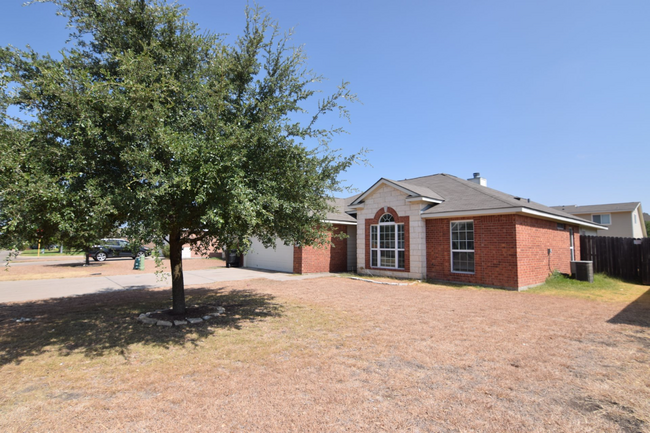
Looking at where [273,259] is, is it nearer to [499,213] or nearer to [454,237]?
[454,237]

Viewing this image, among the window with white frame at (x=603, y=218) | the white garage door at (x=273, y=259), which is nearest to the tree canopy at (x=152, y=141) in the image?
the white garage door at (x=273, y=259)

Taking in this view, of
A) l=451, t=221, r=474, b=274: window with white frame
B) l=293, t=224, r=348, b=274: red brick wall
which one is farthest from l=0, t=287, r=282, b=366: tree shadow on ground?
l=451, t=221, r=474, b=274: window with white frame

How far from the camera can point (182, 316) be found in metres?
7.62

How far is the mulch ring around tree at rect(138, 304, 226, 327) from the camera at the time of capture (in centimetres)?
723

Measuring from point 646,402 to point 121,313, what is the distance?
980 cm

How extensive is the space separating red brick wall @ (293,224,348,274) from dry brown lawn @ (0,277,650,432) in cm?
824

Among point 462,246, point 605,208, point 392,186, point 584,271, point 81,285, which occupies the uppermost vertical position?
point 605,208

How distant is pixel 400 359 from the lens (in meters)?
5.18

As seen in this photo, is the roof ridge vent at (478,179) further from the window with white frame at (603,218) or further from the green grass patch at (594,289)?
the window with white frame at (603,218)

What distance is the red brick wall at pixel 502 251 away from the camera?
11.8 meters

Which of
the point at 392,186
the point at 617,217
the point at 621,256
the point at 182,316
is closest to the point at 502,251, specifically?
the point at 392,186

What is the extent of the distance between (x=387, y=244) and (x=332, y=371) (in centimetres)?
1110

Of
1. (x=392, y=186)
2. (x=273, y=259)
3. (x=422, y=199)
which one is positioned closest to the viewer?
(x=422, y=199)

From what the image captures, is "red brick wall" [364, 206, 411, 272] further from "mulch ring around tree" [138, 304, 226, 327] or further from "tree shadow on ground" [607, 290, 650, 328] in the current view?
"mulch ring around tree" [138, 304, 226, 327]
